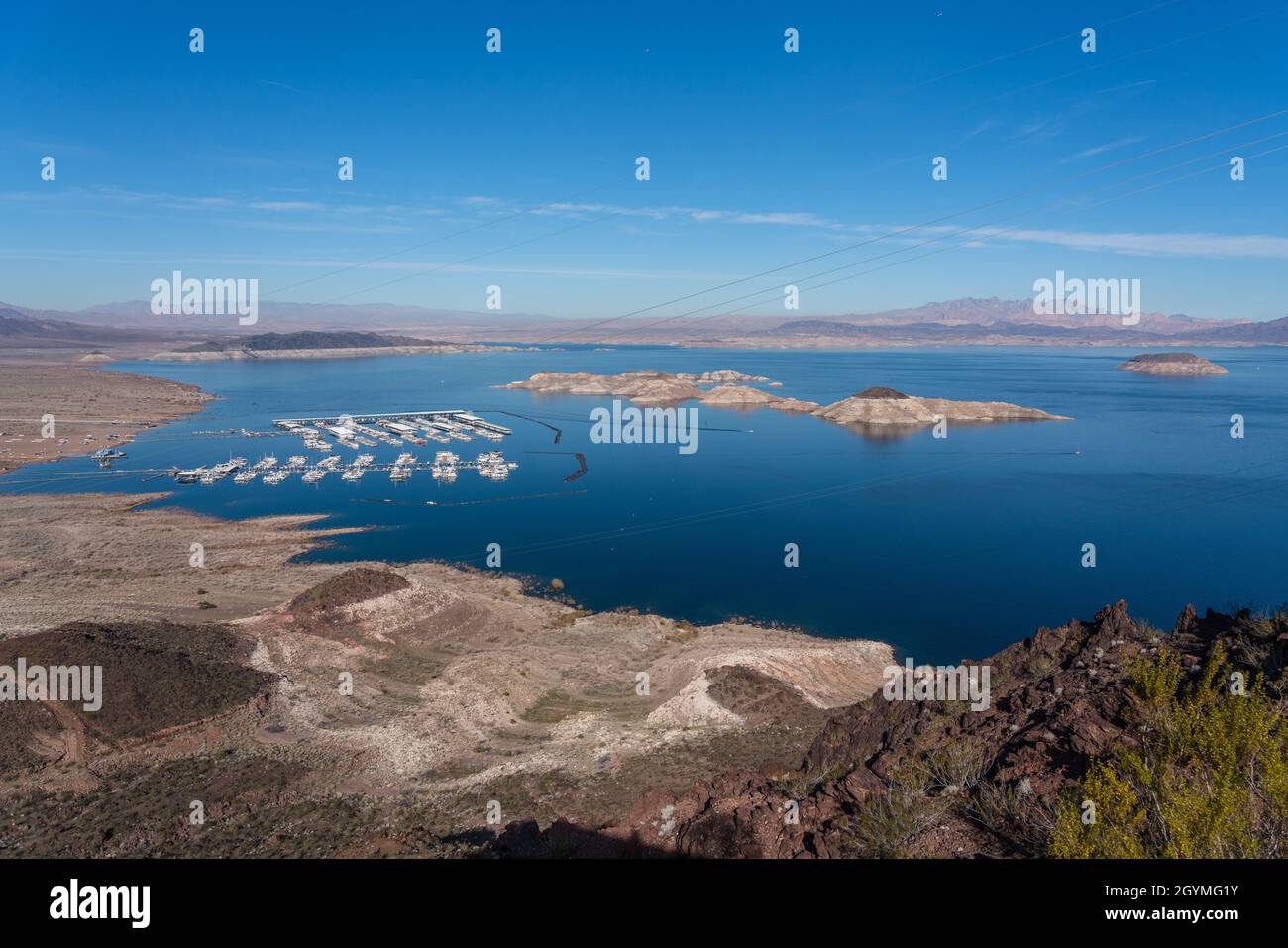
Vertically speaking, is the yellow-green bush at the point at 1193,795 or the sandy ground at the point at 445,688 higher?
→ the yellow-green bush at the point at 1193,795

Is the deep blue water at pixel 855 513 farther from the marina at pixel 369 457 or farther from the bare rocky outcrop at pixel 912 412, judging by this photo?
the bare rocky outcrop at pixel 912 412

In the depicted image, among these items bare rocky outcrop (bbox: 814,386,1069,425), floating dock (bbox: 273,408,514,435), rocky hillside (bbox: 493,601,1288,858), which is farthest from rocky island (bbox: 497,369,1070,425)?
rocky hillside (bbox: 493,601,1288,858)

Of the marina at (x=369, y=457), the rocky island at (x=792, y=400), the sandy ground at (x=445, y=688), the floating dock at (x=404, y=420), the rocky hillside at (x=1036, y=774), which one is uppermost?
the rocky island at (x=792, y=400)

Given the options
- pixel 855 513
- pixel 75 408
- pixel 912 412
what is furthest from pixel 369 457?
pixel 912 412

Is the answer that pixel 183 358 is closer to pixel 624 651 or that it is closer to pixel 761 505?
pixel 761 505

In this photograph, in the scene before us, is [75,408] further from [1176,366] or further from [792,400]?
[1176,366]

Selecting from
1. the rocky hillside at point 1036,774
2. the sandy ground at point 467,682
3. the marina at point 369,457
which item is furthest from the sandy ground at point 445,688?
the marina at point 369,457
